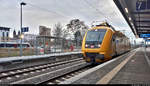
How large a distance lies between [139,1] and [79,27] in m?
55.1

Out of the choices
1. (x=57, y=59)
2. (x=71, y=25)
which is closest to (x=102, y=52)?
(x=57, y=59)

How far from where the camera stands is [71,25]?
6881 cm

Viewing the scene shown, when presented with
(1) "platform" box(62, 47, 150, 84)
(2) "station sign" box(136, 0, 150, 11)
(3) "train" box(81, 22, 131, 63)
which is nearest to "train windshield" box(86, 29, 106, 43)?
(3) "train" box(81, 22, 131, 63)

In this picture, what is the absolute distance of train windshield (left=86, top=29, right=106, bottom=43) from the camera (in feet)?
38.6

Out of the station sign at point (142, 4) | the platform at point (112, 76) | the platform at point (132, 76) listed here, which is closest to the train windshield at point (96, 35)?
the platform at point (112, 76)

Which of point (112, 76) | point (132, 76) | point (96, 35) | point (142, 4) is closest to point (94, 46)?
point (96, 35)

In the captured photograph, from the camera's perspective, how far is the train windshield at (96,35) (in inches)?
463

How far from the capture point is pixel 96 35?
39.6 feet

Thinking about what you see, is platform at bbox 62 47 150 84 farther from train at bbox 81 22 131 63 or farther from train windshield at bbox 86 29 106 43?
train windshield at bbox 86 29 106 43

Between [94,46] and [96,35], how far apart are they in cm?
108

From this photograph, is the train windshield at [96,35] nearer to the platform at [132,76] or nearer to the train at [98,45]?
the train at [98,45]

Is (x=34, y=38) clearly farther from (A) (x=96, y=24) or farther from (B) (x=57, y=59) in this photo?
(A) (x=96, y=24)

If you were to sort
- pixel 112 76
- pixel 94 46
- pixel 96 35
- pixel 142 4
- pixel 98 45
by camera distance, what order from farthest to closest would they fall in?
pixel 142 4, pixel 96 35, pixel 94 46, pixel 98 45, pixel 112 76

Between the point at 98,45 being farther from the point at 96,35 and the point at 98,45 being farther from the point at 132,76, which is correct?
the point at 132,76
